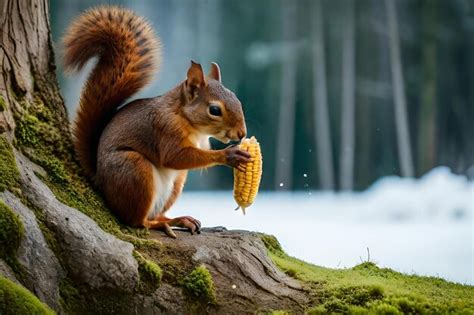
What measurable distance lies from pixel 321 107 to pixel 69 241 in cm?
536

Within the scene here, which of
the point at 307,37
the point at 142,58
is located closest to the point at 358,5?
the point at 307,37

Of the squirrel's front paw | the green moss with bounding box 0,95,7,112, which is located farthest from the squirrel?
the green moss with bounding box 0,95,7,112

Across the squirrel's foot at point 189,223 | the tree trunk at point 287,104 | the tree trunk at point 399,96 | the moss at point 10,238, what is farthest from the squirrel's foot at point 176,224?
the tree trunk at point 399,96

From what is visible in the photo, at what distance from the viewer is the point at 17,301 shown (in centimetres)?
150

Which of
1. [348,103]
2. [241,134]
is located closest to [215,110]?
[241,134]

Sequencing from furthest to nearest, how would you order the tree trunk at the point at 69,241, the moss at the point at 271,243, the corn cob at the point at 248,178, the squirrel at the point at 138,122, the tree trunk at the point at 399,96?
the tree trunk at the point at 399,96
the moss at the point at 271,243
the corn cob at the point at 248,178
the squirrel at the point at 138,122
the tree trunk at the point at 69,241

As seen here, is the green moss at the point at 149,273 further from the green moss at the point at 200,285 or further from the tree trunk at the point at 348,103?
the tree trunk at the point at 348,103

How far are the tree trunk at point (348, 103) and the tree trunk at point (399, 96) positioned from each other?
39 centimetres

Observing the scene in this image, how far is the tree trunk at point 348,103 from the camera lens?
271 inches

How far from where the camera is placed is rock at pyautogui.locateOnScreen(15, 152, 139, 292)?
177cm

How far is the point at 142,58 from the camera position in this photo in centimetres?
226

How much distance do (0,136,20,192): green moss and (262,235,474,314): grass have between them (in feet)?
2.74

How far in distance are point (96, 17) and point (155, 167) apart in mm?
529

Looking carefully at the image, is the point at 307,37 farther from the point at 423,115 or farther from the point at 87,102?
the point at 87,102
